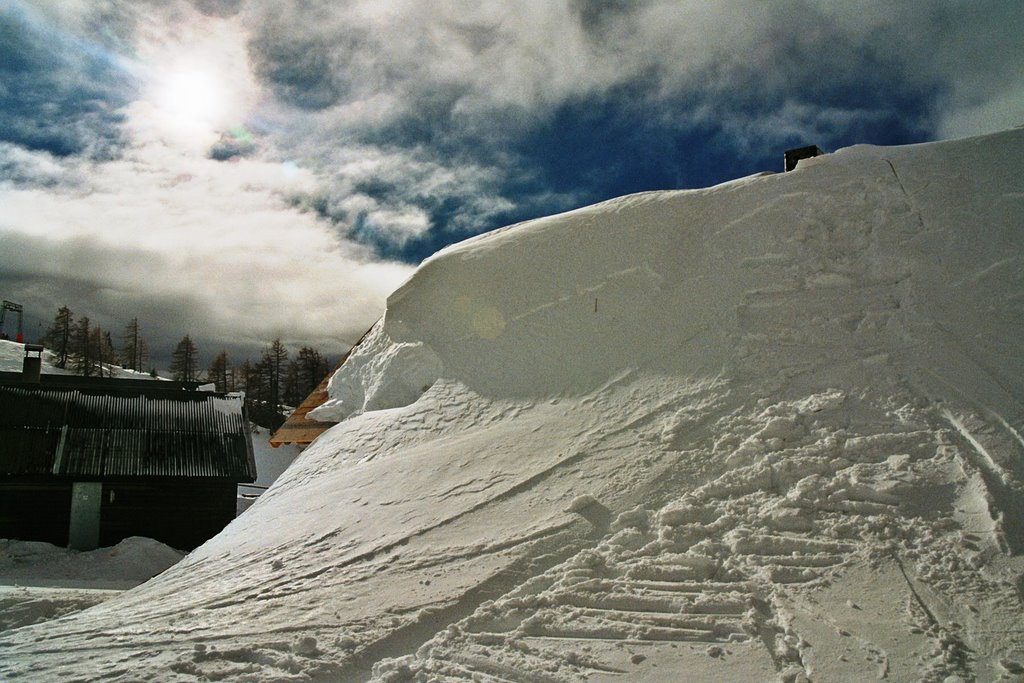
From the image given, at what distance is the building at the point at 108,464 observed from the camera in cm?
1627

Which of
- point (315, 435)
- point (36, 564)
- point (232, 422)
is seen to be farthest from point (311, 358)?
point (315, 435)

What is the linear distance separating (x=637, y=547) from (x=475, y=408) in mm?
3389

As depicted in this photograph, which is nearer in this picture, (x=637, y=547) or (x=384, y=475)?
(x=637, y=547)

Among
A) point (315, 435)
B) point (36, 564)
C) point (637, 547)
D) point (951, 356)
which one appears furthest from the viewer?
point (36, 564)

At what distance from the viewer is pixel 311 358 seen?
58.6 m

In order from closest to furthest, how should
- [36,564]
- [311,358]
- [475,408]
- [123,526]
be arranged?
[475,408]
[36,564]
[123,526]
[311,358]

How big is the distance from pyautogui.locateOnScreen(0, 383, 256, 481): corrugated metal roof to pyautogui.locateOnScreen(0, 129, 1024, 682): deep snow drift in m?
9.51

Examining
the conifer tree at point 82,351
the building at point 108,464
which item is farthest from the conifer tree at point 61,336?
the building at point 108,464

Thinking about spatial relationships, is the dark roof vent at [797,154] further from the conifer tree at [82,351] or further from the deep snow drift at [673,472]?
the conifer tree at [82,351]

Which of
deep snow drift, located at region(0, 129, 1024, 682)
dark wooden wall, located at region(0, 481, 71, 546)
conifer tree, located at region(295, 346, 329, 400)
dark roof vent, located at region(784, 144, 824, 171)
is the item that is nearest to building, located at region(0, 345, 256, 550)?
dark wooden wall, located at region(0, 481, 71, 546)

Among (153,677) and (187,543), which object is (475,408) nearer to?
(153,677)

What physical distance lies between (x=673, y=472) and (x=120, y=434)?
644 inches

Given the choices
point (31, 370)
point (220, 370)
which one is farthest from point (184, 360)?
point (31, 370)

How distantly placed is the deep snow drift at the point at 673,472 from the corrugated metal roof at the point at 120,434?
951 cm
